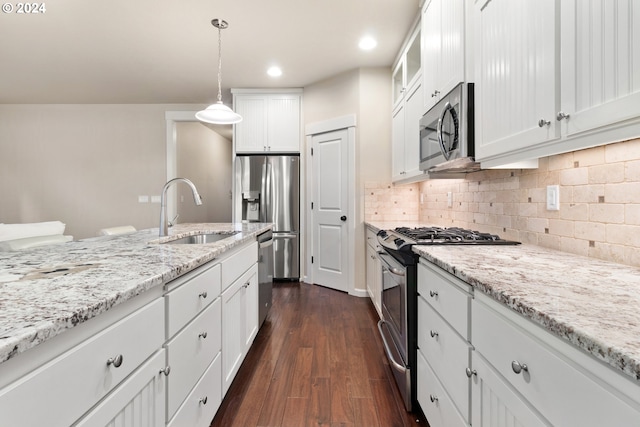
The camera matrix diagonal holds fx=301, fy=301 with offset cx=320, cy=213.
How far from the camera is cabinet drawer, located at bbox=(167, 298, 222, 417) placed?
1002 millimetres

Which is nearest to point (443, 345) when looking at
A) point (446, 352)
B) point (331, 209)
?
point (446, 352)

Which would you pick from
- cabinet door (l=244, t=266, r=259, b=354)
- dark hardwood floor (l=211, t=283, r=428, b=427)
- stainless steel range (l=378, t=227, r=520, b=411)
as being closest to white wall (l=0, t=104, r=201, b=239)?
cabinet door (l=244, t=266, r=259, b=354)

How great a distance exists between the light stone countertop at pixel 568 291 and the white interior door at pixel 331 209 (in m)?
2.43

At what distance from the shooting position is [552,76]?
0.98 m

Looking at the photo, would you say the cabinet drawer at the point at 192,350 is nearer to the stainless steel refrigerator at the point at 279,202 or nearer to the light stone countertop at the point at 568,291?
the light stone countertop at the point at 568,291

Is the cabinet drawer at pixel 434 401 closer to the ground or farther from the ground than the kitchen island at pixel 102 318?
closer to the ground

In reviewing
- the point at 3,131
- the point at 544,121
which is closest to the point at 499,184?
the point at 544,121

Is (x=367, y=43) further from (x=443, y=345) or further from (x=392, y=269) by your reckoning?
(x=443, y=345)

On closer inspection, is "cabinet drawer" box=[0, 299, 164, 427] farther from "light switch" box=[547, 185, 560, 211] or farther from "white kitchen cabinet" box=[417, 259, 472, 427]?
"light switch" box=[547, 185, 560, 211]

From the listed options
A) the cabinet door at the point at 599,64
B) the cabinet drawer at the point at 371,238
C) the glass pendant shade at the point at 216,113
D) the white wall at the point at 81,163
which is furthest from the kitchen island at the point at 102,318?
the white wall at the point at 81,163

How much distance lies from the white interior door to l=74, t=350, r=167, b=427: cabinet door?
2.88 m

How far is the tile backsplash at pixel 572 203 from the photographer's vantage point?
3.47ft

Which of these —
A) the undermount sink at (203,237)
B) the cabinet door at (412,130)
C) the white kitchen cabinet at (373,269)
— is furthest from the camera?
the white kitchen cabinet at (373,269)

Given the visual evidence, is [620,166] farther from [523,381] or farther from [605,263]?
[523,381]
